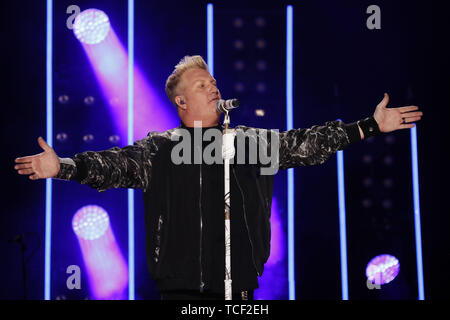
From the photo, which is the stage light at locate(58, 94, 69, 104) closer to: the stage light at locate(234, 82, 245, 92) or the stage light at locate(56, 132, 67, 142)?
the stage light at locate(56, 132, 67, 142)

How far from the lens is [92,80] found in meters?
3.47

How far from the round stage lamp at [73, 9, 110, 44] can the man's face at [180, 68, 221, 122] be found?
4.58ft

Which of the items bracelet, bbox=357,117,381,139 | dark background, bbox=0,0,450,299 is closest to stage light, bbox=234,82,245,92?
dark background, bbox=0,0,450,299

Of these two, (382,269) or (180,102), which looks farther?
(382,269)

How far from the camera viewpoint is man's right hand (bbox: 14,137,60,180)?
1830 millimetres

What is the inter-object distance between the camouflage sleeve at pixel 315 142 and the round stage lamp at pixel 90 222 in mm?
1651

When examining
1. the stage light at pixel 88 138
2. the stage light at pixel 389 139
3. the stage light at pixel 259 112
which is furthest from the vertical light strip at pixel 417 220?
the stage light at pixel 88 138

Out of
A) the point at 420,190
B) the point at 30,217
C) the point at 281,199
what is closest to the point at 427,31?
the point at 420,190

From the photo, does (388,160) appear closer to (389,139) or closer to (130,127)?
(389,139)

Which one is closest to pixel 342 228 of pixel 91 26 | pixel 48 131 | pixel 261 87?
pixel 261 87

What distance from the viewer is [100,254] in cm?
338

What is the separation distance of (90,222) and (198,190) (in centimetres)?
161

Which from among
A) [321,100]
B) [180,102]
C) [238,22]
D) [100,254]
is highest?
[238,22]
